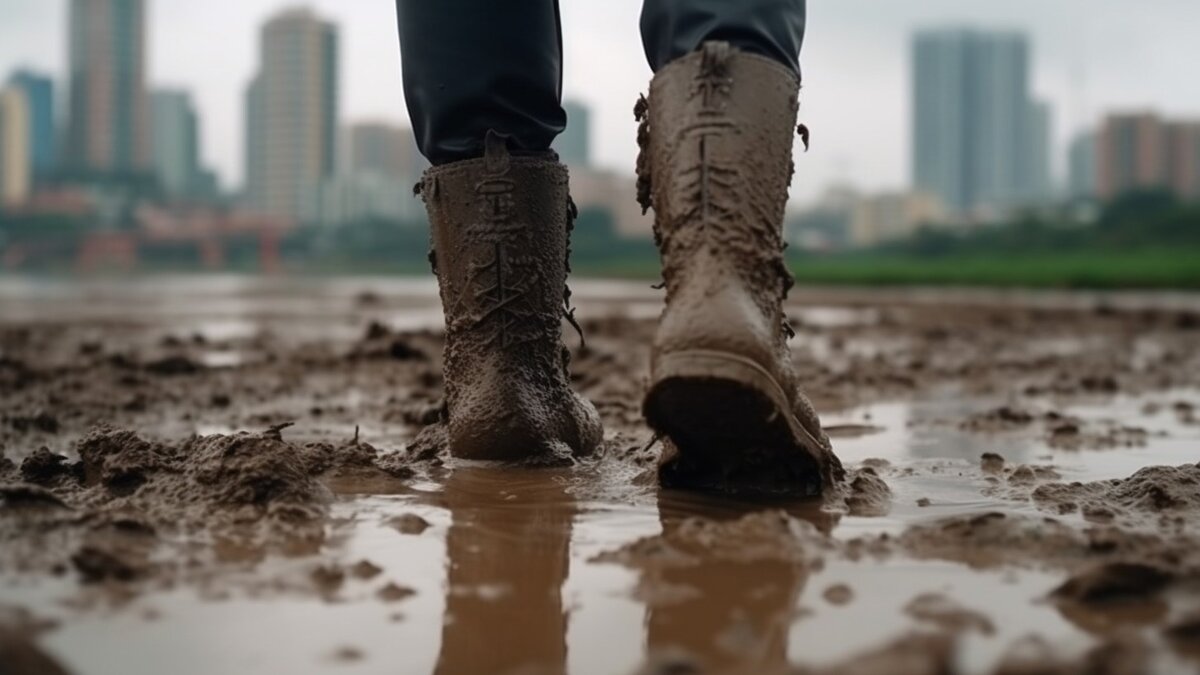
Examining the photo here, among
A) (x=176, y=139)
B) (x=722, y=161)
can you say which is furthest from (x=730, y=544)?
(x=176, y=139)

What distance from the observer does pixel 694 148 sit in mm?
1649

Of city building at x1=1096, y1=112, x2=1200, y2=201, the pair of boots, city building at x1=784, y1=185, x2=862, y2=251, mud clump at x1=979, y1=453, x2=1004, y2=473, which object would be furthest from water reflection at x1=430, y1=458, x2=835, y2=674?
city building at x1=784, y1=185, x2=862, y2=251

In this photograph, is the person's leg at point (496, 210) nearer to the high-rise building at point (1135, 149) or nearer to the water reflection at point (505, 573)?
the water reflection at point (505, 573)

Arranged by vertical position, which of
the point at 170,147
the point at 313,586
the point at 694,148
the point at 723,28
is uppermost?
the point at 170,147

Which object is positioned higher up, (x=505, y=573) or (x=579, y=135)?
(x=579, y=135)

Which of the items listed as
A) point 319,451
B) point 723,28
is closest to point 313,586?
point 319,451

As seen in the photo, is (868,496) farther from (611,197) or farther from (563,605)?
(611,197)

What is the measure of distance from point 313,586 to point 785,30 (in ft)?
3.58

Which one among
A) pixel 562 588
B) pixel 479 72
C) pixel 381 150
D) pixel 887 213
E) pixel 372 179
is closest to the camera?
pixel 562 588

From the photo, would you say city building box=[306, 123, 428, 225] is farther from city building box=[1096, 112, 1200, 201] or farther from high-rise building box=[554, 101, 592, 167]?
city building box=[1096, 112, 1200, 201]

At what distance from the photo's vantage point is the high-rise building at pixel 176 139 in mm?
102188

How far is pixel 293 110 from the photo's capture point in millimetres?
90062

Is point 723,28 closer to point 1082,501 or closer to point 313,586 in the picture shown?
point 1082,501

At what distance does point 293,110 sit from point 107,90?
2028 cm
